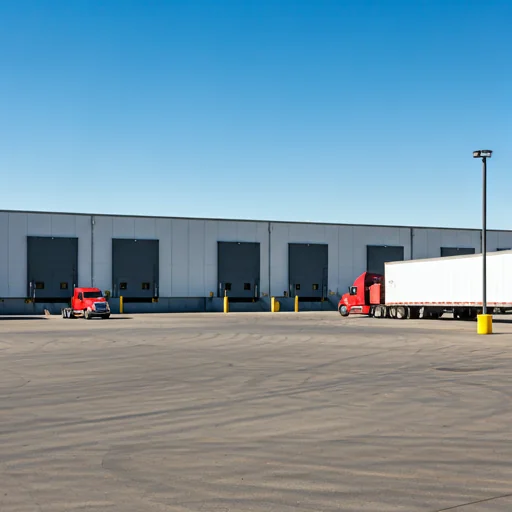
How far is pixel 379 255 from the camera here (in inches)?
2847

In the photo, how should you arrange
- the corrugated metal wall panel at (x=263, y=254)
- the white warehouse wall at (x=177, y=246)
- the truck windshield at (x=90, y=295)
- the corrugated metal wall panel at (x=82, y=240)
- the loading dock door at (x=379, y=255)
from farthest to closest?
1. the loading dock door at (x=379, y=255)
2. the corrugated metal wall panel at (x=263, y=254)
3. the white warehouse wall at (x=177, y=246)
4. the corrugated metal wall panel at (x=82, y=240)
5. the truck windshield at (x=90, y=295)

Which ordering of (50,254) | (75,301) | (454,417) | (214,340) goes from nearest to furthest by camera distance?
(454,417)
(214,340)
(75,301)
(50,254)

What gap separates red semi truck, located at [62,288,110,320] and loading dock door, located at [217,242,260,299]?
1598 centimetres

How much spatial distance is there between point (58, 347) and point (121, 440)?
15.7 m

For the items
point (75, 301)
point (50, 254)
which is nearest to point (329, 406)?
point (75, 301)

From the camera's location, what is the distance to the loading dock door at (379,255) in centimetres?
7181

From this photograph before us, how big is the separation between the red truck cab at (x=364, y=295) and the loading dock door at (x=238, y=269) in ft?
40.8

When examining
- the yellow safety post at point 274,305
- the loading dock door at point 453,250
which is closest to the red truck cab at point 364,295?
the yellow safety post at point 274,305

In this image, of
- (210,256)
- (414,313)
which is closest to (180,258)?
(210,256)

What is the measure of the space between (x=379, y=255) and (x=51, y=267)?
30159 millimetres

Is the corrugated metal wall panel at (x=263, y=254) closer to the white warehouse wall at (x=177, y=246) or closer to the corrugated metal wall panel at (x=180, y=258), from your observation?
the white warehouse wall at (x=177, y=246)

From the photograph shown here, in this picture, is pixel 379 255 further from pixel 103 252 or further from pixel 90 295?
pixel 90 295

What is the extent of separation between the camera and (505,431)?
9.70 metres

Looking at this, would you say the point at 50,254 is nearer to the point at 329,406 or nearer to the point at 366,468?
the point at 329,406
